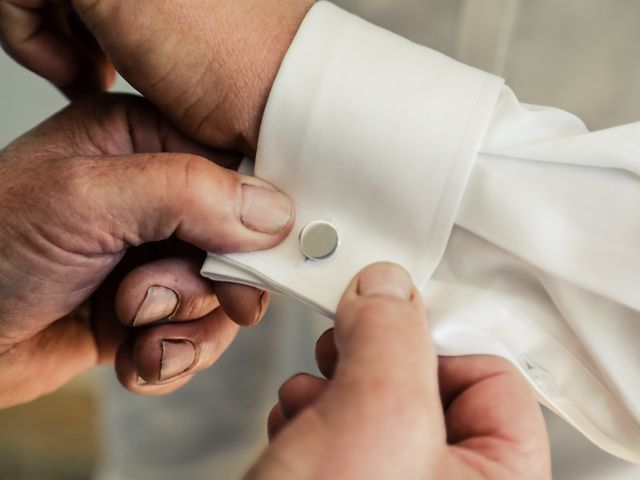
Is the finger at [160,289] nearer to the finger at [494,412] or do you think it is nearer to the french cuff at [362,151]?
the french cuff at [362,151]

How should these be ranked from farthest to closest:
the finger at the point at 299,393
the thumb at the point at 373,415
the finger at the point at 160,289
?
the finger at the point at 160,289
the finger at the point at 299,393
the thumb at the point at 373,415

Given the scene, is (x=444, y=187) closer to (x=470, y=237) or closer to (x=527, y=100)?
(x=470, y=237)

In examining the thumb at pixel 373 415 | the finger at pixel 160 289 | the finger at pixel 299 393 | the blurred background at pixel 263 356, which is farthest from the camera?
the blurred background at pixel 263 356

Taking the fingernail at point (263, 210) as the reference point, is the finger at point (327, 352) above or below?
below

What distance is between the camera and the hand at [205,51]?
583 mm

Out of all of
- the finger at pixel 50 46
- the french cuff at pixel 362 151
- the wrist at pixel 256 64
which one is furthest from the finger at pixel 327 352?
the finger at pixel 50 46

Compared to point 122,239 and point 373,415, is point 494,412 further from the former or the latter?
point 122,239

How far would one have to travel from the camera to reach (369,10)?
847 mm

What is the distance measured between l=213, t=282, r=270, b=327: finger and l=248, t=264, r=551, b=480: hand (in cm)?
11

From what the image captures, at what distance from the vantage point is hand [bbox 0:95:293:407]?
1.78 feet

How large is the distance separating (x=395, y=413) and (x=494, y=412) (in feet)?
0.42

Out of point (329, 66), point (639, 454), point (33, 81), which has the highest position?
point (329, 66)

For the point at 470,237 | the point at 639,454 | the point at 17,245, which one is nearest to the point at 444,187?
the point at 470,237

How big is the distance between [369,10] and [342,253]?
1.36ft
